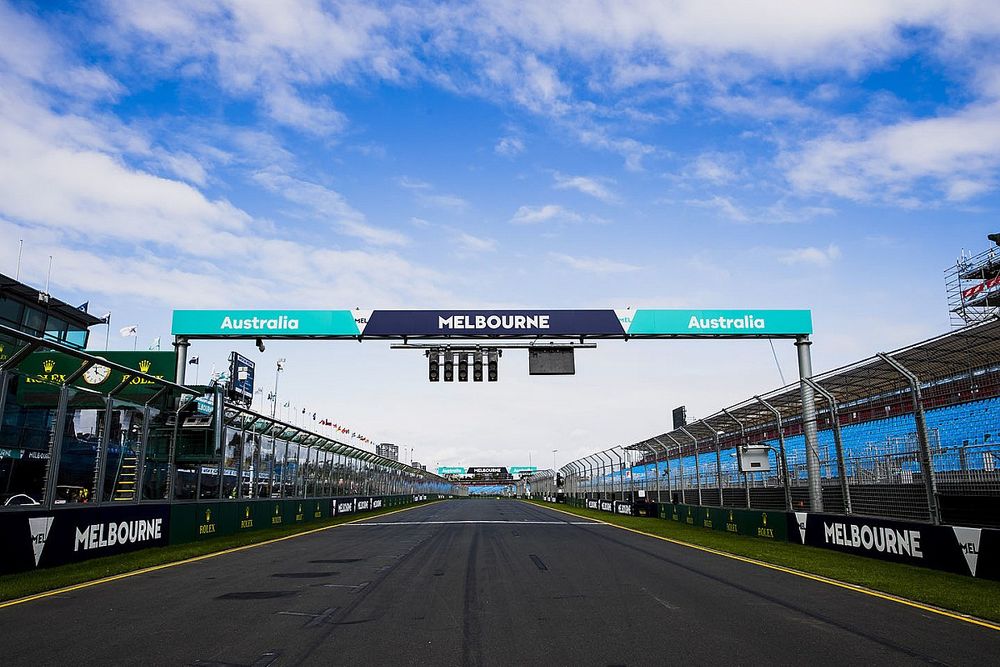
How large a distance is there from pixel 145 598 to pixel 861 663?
7422 millimetres

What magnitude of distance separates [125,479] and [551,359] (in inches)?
564

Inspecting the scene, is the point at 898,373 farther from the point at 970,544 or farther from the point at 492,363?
the point at 492,363

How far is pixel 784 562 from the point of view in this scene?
12.7 m

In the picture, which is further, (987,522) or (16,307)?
(16,307)

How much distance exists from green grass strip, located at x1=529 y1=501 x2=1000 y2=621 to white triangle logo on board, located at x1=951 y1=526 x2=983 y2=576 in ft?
0.80

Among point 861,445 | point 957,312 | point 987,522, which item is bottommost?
point 987,522

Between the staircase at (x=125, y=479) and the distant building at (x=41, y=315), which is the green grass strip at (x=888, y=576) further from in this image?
the distant building at (x=41, y=315)

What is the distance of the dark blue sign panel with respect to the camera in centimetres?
2497

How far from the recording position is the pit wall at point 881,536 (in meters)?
10.4

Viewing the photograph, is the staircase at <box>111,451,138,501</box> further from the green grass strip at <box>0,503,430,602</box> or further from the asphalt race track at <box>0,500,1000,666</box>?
the asphalt race track at <box>0,500,1000,666</box>

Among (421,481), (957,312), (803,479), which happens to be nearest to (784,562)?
(803,479)

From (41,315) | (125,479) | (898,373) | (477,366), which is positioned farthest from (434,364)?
(41,315)

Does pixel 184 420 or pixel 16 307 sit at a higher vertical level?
pixel 16 307

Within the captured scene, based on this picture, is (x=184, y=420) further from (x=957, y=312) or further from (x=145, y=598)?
(x=957, y=312)
